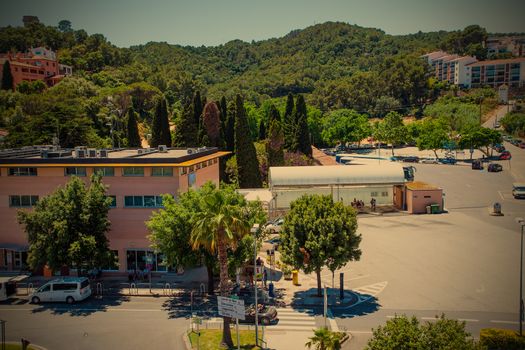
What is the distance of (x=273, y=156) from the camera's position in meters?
76.8

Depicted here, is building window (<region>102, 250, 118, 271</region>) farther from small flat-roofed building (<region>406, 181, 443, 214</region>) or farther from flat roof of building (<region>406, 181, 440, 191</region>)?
flat roof of building (<region>406, 181, 440, 191</region>)

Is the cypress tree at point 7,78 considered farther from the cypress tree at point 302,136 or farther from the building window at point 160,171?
the building window at point 160,171

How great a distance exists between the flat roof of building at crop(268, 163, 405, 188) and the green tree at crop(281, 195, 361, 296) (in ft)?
88.4

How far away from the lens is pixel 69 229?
35969mm

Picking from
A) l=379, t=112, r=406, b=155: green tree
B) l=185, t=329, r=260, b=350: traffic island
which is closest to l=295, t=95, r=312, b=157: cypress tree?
l=379, t=112, r=406, b=155: green tree

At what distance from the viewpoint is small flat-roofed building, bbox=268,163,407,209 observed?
6059 centimetres

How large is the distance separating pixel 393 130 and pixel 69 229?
94.8 meters

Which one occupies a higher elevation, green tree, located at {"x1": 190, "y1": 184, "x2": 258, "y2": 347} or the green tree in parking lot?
green tree, located at {"x1": 190, "y1": 184, "x2": 258, "y2": 347}

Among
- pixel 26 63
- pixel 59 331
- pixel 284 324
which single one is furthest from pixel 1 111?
pixel 284 324

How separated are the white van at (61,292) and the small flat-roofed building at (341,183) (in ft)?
95.3

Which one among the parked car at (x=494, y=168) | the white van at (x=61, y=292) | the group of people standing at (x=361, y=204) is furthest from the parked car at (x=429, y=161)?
the white van at (x=61, y=292)

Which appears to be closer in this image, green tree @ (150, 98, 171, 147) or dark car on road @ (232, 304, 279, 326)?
dark car on road @ (232, 304, 279, 326)

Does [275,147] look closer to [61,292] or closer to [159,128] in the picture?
[159,128]

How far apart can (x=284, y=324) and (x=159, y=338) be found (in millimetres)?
7301
